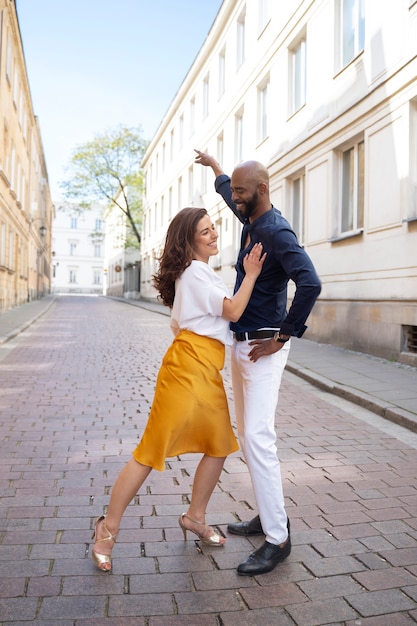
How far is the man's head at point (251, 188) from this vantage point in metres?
2.97

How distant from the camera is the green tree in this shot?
152ft

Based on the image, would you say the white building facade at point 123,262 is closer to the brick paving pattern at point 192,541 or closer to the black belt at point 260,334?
the brick paving pattern at point 192,541

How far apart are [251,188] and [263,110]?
693 inches

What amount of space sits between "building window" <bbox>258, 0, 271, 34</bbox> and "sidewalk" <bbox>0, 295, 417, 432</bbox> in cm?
1089

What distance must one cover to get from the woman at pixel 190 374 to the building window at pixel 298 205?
12.8 m

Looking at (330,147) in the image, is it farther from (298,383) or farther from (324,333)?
(298,383)

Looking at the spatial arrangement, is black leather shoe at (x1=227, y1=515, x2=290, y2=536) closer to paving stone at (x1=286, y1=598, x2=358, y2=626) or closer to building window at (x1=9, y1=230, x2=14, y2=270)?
paving stone at (x1=286, y1=598, x2=358, y2=626)

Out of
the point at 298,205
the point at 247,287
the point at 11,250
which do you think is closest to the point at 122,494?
the point at 247,287

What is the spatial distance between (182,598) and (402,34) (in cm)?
1038

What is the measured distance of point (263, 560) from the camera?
2.95 metres

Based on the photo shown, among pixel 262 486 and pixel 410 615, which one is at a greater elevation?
pixel 262 486

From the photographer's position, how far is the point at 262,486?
3014 millimetres

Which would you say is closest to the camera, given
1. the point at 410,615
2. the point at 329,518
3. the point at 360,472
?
the point at 410,615

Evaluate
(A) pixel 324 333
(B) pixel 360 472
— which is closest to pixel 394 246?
(A) pixel 324 333
